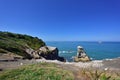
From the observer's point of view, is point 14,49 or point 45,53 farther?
point 45,53

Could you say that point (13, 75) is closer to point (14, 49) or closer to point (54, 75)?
point (54, 75)

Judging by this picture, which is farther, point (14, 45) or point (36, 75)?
point (14, 45)

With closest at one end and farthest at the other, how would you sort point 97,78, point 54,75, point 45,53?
point 97,78 < point 54,75 < point 45,53

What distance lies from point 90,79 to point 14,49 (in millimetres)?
25637

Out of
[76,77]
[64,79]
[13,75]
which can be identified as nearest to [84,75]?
[76,77]

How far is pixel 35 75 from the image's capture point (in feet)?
43.0

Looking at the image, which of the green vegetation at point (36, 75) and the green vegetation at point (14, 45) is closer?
the green vegetation at point (36, 75)

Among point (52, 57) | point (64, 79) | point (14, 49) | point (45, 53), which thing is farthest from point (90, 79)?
point (52, 57)

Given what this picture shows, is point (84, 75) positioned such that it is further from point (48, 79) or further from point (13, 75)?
point (13, 75)

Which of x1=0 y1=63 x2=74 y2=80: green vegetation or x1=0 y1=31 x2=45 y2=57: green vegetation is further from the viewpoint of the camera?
x1=0 y1=31 x2=45 y2=57: green vegetation

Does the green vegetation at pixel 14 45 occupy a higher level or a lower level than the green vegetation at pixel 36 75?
higher

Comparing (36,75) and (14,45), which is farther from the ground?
(14,45)

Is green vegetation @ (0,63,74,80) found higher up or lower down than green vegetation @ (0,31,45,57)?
lower down

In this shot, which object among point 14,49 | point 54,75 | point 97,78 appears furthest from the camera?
point 14,49
